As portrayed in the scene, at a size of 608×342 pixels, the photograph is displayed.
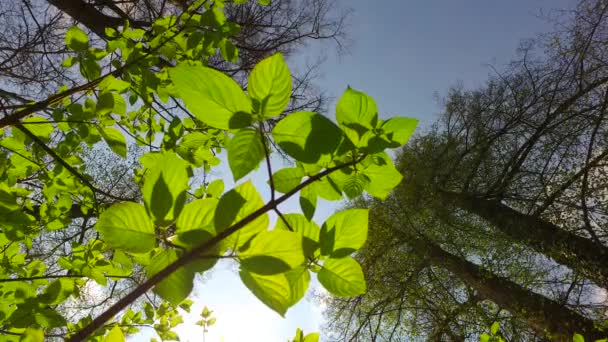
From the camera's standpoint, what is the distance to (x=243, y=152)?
318 mm

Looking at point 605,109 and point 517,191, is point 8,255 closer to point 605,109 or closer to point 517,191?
point 605,109

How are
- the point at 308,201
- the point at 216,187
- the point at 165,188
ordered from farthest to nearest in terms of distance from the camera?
the point at 216,187, the point at 308,201, the point at 165,188

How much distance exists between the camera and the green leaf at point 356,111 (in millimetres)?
314

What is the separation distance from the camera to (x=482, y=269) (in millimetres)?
3992

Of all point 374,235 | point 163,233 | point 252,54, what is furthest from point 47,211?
point 374,235

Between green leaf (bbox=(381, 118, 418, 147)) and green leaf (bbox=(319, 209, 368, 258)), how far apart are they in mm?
73

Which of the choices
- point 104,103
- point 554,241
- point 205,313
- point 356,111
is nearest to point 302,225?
point 356,111

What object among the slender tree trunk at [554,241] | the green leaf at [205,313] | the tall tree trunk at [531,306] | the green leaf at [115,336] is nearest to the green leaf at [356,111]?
the green leaf at [115,336]

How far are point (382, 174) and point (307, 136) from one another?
0.13m

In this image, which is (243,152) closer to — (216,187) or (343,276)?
(343,276)

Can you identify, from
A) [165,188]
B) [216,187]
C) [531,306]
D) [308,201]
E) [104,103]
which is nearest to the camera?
[165,188]

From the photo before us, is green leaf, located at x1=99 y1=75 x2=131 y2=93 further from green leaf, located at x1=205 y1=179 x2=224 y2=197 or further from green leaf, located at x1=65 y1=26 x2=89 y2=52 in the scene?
green leaf, located at x1=205 y1=179 x2=224 y2=197

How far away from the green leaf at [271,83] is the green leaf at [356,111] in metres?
0.05

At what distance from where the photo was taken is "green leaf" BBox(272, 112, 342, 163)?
281 mm
